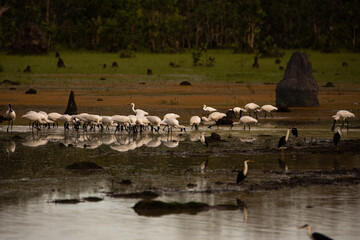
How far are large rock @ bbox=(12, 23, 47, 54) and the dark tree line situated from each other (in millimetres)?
2396

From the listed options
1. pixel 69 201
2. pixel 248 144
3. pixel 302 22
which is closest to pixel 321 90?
pixel 248 144

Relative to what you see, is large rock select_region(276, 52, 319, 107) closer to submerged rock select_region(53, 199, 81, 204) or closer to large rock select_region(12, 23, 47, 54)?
submerged rock select_region(53, 199, 81, 204)

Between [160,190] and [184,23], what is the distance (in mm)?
69378

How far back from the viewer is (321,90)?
34906mm

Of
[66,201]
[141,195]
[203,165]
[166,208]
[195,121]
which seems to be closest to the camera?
[166,208]

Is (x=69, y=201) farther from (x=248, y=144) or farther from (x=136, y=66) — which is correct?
(x=136, y=66)

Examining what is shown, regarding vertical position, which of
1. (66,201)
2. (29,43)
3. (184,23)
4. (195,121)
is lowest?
(66,201)

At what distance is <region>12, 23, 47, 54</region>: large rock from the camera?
63562 millimetres

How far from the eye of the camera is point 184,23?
8075 cm

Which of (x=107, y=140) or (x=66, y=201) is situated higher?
(x=107, y=140)

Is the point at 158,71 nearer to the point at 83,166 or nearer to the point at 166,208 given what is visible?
the point at 83,166

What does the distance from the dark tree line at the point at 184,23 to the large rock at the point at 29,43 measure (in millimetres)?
2396

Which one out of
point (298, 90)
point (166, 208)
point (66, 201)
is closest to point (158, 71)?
point (298, 90)

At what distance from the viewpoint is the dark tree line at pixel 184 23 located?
69.8 metres
